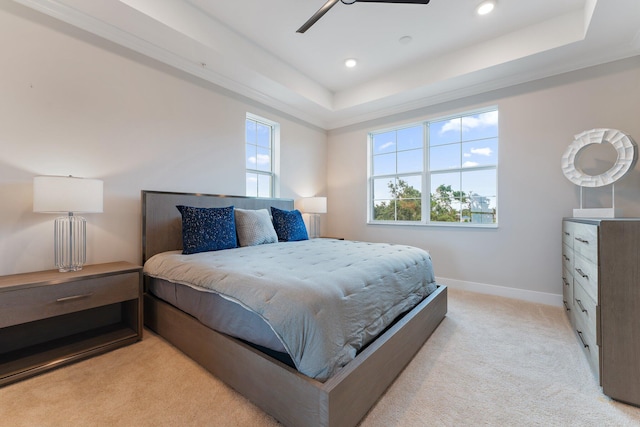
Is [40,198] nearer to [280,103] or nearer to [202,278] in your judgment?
[202,278]

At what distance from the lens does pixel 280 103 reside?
3914 millimetres

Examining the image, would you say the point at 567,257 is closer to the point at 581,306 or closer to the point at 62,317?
the point at 581,306

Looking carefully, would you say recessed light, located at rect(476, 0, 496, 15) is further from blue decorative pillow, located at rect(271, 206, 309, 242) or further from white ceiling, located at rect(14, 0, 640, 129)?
blue decorative pillow, located at rect(271, 206, 309, 242)

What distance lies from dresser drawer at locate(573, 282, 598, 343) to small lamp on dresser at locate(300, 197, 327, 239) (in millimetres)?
2923

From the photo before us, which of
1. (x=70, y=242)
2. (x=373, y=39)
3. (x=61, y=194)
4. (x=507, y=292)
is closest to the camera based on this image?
(x=61, y=194)

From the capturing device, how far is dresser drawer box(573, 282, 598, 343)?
5.16 feet

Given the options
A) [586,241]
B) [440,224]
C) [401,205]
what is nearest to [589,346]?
[586,241]

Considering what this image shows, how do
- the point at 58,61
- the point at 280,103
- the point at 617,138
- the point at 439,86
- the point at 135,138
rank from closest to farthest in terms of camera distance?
1. the point at 58,61
2. the point at 617,138
3. the point at 135,138
4. the point at 439,86
5. the point at 280,103

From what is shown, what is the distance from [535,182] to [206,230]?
11.8 ft

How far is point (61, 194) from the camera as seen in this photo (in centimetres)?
181

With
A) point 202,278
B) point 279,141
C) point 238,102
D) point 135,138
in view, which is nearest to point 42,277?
point 202,278

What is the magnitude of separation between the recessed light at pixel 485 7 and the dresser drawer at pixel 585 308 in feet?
8.15

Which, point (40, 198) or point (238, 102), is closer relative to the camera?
point (40, 198)

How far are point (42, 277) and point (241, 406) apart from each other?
62.4 inches
